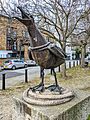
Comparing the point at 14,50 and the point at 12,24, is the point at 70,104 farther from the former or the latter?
the point at 14,50

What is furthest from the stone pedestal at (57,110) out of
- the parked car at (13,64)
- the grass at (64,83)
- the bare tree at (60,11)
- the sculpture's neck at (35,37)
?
the parked car at (13,64)

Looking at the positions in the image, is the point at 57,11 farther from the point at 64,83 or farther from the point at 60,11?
the point at 64,83

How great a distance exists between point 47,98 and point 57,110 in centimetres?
46

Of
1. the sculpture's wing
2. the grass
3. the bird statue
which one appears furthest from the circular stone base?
the grass

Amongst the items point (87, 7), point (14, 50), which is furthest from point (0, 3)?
point (14, 50)

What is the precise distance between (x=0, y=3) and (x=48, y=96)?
7537mm

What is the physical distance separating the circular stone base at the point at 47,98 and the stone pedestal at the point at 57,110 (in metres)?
0.08

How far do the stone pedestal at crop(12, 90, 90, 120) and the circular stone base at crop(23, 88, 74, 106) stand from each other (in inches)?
3.3

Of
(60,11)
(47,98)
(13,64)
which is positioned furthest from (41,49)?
(13,64)

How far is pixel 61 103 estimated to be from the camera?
4047 millimetres

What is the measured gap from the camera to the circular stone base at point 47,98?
400 centimetres

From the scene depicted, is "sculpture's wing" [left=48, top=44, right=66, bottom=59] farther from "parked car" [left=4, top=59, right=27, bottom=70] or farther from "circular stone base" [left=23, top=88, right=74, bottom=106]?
"parked car" [left=4, top=59, right=27, bottom=70]

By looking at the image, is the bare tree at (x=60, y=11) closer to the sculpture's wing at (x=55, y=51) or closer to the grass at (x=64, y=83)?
the grass at (x=64, y=83)

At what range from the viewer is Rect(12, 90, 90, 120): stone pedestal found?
3627 millimetres
